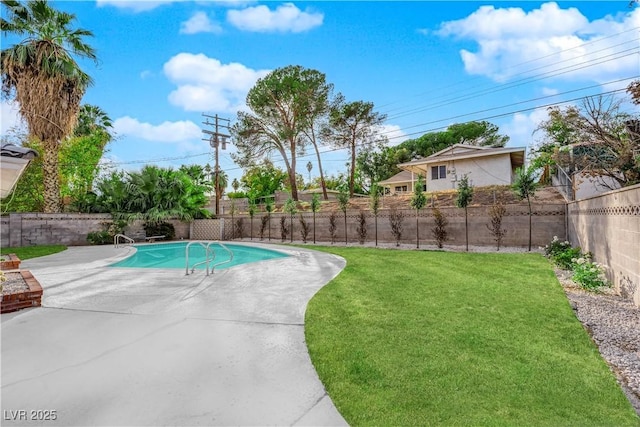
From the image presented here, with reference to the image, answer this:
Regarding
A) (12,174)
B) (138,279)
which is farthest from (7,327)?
(138,279)

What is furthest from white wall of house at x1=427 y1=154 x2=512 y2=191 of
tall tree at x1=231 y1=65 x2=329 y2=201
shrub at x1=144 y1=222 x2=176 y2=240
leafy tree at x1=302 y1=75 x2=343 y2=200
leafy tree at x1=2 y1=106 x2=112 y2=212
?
leafy tree at x1=2 y1=106 x2=112 y2=212

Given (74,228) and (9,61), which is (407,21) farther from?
(74,228)

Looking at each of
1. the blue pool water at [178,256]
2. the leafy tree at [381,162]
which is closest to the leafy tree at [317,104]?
the leafy tree at [381,162]

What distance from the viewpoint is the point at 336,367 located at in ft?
10.1

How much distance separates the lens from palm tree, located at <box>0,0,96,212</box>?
45.0 ft

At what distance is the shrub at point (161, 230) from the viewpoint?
1992cm

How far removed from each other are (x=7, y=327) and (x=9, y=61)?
15.2m

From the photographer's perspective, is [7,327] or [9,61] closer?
[7,327]

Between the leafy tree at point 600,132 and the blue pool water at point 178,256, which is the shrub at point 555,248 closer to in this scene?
the leafy tree at point 600,132

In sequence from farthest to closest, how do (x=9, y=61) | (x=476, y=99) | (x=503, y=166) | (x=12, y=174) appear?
(x=503, y=166) < (x=476, y=99) < (x=9, y=61) < (x=12, y=174)

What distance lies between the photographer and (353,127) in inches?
1070

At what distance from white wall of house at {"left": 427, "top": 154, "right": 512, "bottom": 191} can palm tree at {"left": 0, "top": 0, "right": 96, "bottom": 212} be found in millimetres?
21176

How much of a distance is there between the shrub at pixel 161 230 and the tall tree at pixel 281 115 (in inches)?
327

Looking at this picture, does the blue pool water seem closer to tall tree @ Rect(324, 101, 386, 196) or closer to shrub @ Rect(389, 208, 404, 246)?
shrub @ Rect(389, 208, 404, 246)
